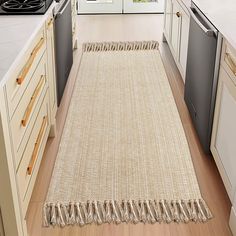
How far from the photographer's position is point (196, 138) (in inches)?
103

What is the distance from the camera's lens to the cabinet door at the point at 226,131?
6.04ft

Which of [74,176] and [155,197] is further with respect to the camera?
[74,176]

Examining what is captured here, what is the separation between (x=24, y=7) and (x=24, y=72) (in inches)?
31.5

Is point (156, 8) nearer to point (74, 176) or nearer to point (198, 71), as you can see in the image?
point (198, 71)

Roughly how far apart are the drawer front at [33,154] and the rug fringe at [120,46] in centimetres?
217

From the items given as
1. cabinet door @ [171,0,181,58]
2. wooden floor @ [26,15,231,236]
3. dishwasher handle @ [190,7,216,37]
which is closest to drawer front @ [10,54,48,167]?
wooden floor @ [26,15,231,236]

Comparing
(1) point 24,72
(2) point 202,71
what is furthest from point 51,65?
(2) point 202,71

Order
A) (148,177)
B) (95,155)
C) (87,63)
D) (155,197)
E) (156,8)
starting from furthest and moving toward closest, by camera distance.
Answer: (156,8) → (87,63) → (95,155) → (148,177) → (155,197)

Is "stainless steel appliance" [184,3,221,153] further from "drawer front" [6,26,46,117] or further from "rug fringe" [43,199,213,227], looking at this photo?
"drawer front" [6,26,46,117]

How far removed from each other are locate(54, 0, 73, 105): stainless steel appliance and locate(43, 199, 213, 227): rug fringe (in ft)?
3.56

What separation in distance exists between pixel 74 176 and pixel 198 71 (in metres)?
1.04

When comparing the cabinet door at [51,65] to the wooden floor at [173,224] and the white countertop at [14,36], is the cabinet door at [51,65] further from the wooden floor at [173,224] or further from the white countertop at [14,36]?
the wooden floor at [173,224]

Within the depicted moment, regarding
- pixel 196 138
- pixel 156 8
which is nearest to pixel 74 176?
pixel 196 138

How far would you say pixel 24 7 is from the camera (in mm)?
2322
